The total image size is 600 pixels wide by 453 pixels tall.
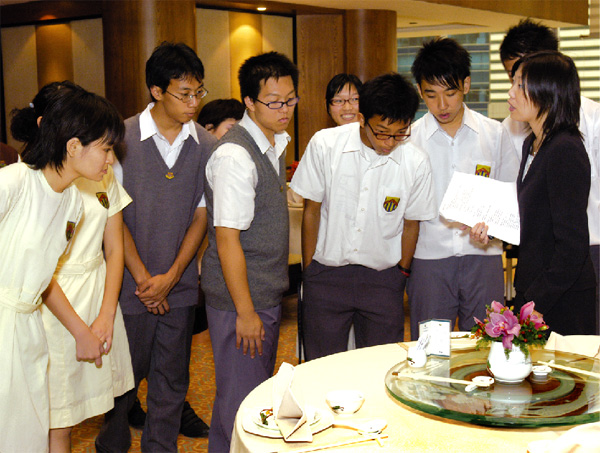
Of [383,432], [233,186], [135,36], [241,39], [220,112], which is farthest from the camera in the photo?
[241,39]

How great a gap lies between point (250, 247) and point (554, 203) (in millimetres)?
1056

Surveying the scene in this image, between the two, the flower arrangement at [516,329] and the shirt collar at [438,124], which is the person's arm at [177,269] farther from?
the flower arrangement at [516,329]

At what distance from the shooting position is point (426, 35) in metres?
13.3

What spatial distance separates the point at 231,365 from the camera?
101 inches

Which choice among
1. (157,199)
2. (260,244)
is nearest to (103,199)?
(157,199)

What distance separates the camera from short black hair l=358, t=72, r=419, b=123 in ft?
8.52

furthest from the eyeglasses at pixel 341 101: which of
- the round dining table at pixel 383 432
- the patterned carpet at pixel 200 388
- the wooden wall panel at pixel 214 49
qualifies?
the wooden wall panel at pixel 214 49

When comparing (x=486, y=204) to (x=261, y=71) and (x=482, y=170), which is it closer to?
(x=482, y=170)

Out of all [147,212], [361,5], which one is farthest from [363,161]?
[361,5]

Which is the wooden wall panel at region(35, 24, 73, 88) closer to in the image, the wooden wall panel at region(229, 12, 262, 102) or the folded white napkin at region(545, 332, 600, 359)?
the wooden wall panel at region(229, 12, 262, 102)

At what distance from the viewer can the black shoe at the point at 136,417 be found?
11.2 ft

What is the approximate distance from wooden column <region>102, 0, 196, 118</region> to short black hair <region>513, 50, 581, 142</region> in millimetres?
5345

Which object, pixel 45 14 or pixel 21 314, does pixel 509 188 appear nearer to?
pixel 21 314

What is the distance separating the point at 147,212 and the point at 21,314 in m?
0.78
